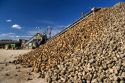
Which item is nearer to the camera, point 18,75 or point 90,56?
point 90,56

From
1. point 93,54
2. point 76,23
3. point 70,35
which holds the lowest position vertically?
point 93,54

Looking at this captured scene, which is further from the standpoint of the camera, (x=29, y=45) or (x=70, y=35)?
(x=29, y=45)

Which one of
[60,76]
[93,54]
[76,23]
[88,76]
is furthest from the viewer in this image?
[76,23]

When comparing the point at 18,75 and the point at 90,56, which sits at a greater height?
the point at 90,56

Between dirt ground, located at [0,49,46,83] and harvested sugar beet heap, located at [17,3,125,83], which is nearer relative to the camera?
harvested sugar beet heap, located at [17,3,125,83]

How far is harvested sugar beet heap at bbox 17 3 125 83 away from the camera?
12460 mm

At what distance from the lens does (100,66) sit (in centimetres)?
1308

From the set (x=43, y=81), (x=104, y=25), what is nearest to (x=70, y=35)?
→ (x=104, y=25)

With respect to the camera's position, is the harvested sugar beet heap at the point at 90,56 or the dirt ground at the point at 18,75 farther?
the dirt ground at the point at 18,75

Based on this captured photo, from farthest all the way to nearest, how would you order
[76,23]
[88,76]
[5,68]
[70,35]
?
[76,23] → [70,35] → [5,68] → [88,76]

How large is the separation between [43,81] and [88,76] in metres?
3.12

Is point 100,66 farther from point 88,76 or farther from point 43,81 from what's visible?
point 43,81

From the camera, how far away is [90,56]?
14.9 m

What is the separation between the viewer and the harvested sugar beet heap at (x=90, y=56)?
40.9 ft
